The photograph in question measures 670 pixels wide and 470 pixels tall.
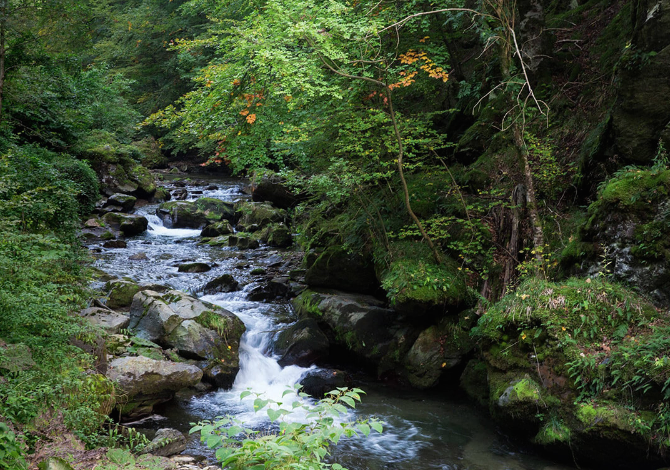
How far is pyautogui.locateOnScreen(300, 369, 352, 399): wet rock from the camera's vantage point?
8.11m

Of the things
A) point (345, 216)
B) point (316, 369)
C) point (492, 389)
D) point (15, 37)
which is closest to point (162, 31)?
point (15, 37)

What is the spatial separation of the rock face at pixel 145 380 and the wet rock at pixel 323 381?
205cm

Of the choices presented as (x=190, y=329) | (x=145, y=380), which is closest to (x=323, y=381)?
(x=190, y=329)

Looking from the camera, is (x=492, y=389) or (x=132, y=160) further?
(x=132, y=160)

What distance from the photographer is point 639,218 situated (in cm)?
598

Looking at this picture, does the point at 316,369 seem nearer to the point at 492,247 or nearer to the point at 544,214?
the point at 492,247

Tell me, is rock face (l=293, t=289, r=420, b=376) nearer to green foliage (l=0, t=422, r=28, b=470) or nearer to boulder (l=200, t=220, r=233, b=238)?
green foliage (l=0, t=422, r=28, b=470)

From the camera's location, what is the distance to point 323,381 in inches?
324

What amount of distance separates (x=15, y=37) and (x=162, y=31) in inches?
851

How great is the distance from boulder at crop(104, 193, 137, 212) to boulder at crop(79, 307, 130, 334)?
12161 millimetres

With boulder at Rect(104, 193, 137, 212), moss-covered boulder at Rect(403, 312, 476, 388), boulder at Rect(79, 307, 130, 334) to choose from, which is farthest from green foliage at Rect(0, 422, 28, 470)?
boulder at Rect(104, 193, 137, 212)

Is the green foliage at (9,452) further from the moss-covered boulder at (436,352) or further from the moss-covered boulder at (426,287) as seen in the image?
the moss-covered boulder at (436,352)

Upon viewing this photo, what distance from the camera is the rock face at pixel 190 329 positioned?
8359 millimetres

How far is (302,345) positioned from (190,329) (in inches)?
88.0
